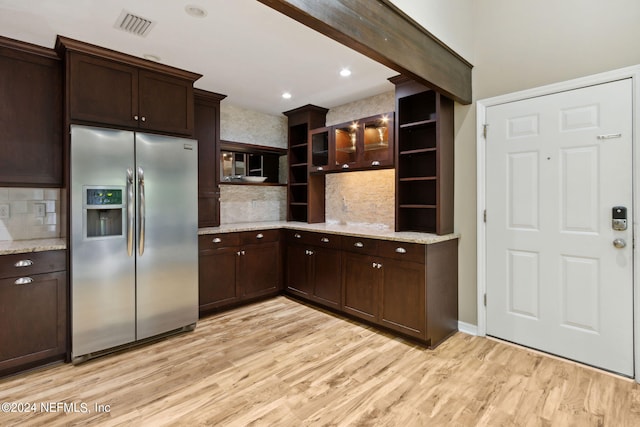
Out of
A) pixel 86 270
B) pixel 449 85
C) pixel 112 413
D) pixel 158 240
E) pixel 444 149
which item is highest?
pixel 449 85

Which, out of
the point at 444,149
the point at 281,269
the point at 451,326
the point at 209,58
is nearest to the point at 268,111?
the point at 209,58

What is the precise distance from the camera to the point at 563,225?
8.34ft

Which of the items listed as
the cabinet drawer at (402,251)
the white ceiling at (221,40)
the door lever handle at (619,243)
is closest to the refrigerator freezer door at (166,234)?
the white ceiling at (221,40)

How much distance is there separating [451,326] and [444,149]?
5.66ft

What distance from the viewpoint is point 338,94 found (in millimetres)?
3945

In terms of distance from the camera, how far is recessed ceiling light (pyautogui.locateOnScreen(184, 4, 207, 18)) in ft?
7.06

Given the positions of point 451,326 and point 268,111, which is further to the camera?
point 268,111

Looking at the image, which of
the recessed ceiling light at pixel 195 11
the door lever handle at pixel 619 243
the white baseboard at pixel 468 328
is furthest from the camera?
the white baseboard at pixel 468 328

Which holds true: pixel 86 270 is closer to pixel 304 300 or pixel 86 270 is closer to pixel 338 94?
pixel 304 300

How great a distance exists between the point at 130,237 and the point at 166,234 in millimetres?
302

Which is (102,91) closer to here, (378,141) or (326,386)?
(378,141)

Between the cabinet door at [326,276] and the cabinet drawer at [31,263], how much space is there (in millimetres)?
2371

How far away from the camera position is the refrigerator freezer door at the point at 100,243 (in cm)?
252

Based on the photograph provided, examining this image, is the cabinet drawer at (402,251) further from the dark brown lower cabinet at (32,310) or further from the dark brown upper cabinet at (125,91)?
the dark brown lower cabinet at (32,310)
